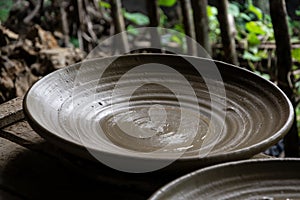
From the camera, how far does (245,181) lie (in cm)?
90

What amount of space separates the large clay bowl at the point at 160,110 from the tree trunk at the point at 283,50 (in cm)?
77

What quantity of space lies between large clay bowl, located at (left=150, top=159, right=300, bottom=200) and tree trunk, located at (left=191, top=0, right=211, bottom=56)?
5.38 feet

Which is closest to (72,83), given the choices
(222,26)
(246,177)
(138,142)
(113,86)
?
(113,86)

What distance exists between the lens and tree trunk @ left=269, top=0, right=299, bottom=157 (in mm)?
1986

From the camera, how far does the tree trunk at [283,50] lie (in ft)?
6.52

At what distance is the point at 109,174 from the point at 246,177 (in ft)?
0.84

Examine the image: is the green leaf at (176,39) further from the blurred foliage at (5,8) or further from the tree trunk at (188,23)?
the blurred foliage at (5,8)

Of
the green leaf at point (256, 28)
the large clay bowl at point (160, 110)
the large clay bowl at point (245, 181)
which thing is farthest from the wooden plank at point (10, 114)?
the green leaf at point (256, 28)

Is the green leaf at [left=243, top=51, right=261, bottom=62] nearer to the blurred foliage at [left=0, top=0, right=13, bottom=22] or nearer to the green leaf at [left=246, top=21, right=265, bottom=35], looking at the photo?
the green leaf at [left=246, top=21, right=265, bottom=35]

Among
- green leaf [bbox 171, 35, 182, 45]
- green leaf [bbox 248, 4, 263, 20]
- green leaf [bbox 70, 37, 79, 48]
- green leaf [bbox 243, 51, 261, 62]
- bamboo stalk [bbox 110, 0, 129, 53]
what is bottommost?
green leaf [bbox 171, 35, 182, 45]

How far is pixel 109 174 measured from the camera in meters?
0.98

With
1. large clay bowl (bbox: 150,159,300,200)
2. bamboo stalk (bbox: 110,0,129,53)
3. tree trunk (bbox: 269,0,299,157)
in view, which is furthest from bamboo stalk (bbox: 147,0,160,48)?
large clay bowl (bbox: 150,159,300,200)

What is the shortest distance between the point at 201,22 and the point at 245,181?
1684 millimetres

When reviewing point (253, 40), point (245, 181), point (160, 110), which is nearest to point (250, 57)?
point (253, 40)
